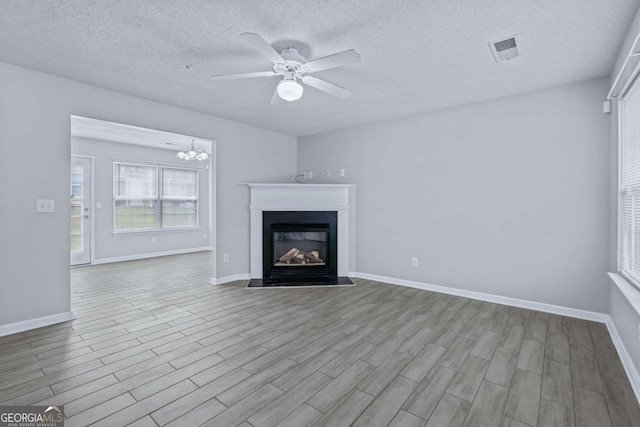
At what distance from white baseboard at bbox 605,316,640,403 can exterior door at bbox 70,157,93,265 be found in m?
7.63

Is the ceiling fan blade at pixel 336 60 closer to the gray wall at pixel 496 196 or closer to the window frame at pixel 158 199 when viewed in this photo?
the gray wall at pixel 496 196

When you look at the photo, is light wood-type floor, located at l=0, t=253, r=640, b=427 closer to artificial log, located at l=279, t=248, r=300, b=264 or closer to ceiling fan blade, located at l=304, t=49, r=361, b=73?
artificial log, located at l=279, t=248, r=300, b=264

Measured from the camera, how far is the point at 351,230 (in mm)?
4953

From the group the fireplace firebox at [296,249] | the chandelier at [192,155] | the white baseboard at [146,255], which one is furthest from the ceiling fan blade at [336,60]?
the white baseboard at [146,255]

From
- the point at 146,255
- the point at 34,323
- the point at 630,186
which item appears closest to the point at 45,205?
the point at 34,323

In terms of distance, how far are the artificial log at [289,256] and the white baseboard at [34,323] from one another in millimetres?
2662

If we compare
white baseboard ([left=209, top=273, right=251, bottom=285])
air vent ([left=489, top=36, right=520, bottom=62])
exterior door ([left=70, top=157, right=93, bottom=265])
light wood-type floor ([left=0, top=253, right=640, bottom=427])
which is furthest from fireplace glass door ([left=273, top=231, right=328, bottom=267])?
exterior door ([left=70, top=157, right=93, bottom=265])

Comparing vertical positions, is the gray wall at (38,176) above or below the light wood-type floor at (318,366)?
above

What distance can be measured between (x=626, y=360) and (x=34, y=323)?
5040 mm

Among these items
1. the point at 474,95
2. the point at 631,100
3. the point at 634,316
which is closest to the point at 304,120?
the point at 474,95

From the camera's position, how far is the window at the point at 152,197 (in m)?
6.28

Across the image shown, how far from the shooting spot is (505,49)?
2.45 m

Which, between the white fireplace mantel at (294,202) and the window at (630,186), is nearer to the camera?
the window at (630,186)

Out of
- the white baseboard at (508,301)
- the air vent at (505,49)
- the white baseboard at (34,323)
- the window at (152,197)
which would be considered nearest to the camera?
the air vent at (505,49)
